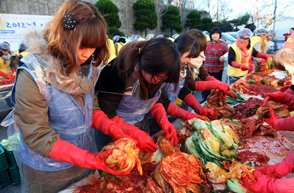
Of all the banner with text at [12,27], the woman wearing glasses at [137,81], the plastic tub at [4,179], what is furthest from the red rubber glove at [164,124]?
the banner with text at [12,27]

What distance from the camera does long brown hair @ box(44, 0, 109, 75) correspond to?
1.05 m

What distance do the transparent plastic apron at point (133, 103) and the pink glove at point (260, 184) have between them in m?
1.06

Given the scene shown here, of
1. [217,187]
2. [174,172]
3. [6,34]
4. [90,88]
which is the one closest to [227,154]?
[217,187]

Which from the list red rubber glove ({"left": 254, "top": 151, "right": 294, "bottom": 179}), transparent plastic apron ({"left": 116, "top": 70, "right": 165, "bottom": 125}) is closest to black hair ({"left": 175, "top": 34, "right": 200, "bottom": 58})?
transparent plastic apron ({"left": 116, "top": 70, "right": 165, "bottom": 125})

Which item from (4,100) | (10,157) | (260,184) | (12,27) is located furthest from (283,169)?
(12,27)

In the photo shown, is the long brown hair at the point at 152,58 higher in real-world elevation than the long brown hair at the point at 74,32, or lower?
lower

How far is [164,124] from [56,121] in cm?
105

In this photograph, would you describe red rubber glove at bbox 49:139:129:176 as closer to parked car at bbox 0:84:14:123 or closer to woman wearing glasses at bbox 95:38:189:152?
woman wearing glasses at bbox 95:38:189:152

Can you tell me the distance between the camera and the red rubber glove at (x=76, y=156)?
3.74 ft

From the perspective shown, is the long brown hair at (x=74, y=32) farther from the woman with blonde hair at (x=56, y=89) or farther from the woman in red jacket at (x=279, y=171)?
the woman in red jacket at (x=279, y=171)

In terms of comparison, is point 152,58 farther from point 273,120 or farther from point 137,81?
point 273,120

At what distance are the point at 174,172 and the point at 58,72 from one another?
104 centimetres

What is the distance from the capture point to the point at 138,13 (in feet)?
52.4

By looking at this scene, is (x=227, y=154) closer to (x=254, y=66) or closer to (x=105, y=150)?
A: (x=105, y=150)
